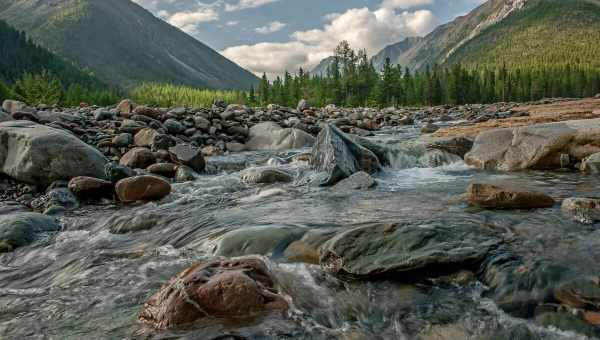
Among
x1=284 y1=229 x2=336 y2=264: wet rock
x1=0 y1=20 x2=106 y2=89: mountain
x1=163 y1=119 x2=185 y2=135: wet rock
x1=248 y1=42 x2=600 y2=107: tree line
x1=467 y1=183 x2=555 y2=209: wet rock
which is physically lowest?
x1=284 y1=229 x2=336 y2=264: wet rock

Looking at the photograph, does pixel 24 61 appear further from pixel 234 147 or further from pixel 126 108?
pixel 234 147

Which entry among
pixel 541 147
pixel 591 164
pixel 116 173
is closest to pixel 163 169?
pixel 116 173

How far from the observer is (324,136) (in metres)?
10.5

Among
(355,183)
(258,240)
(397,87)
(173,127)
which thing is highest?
(397,87)

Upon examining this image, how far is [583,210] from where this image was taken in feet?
16.7

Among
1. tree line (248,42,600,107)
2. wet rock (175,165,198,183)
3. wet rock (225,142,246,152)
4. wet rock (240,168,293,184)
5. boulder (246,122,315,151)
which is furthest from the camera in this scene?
tree line (248,42,600,107)

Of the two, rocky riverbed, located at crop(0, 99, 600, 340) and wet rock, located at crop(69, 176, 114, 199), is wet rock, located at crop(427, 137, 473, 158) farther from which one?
wet rock, located at crop(69, 176, 114, 199)

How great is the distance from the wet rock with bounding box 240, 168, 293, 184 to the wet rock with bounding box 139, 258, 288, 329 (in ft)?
19.9

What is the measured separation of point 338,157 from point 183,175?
3776mm

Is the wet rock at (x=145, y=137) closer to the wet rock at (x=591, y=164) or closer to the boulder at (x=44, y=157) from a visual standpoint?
the boulder at (x=44, y=157)

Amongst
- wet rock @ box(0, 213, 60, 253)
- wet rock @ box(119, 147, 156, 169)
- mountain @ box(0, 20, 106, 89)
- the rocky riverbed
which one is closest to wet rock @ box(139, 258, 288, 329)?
the rocky riverbed

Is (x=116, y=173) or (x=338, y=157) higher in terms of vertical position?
(x=338, y=157)

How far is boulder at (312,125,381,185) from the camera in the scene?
29.8 ft

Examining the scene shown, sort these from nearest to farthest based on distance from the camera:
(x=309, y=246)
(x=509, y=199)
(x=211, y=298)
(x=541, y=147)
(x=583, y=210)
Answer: (x=211, y=298) → (x=309, y=246) → (x=583, y=210) → (x=509, y=199) → (x=541, y=147)
